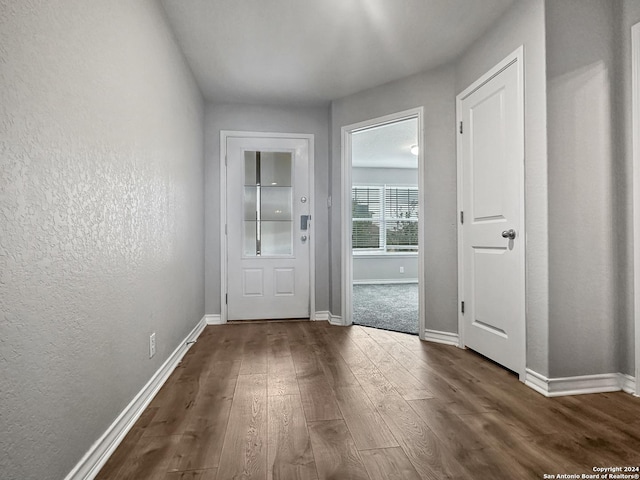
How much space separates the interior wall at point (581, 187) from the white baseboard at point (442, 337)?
3.35 ft

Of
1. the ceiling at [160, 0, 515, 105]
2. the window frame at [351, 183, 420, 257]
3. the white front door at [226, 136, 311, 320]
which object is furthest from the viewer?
the window frame at [351, 183, 420, 257]

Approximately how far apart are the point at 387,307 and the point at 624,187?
310 centimetres

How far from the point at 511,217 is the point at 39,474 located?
8.30 feet

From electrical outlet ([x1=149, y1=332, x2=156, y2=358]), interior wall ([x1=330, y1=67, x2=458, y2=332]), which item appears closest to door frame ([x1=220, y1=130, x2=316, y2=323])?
interior wall ([x1=330, y1=67, x2=458, y2=332])

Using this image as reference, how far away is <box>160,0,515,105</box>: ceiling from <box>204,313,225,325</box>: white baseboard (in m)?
2.29

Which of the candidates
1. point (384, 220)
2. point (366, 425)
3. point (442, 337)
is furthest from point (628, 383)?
point (384, 220)

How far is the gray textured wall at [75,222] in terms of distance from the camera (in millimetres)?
953

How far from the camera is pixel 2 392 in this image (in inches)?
35.4

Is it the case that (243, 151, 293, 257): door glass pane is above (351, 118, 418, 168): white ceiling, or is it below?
below

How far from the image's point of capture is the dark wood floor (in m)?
1.38

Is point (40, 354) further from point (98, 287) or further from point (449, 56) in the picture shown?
point (449, 56)

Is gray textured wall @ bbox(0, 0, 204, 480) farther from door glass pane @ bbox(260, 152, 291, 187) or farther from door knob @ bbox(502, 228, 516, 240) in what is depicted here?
door knob @ bbox(502, 228, 516, 240)

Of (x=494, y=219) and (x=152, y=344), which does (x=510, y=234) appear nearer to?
(x=494, y=219)

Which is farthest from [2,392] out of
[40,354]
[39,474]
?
[39,474]
